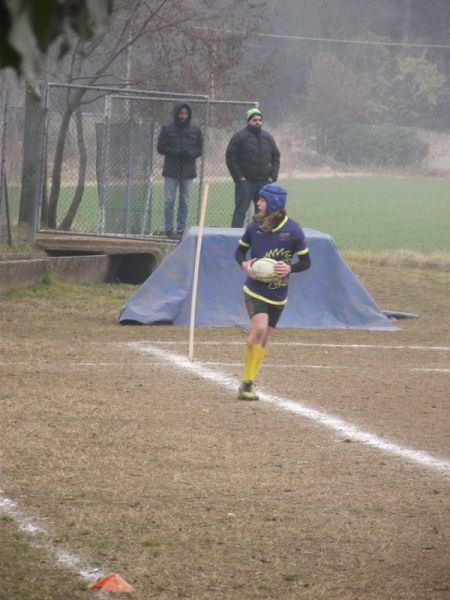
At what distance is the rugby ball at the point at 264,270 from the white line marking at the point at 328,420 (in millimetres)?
901

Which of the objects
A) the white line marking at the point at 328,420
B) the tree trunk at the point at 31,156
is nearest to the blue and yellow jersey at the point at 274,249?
the white line marking at the point at 328,420

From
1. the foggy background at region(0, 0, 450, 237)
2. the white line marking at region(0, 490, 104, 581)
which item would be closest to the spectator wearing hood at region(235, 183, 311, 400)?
the white line marking at region(0, 490, 104, 581)

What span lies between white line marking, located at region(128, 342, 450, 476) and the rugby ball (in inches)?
35.5

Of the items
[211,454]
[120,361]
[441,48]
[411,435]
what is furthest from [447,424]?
[441,48]

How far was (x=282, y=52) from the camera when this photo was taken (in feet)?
235

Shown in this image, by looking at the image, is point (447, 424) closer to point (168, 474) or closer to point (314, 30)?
point (168, 474)

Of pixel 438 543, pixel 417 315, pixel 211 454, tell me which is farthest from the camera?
pixel 417 315

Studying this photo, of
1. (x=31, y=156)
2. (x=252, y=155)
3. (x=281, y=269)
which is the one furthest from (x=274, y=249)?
(x=31, y=156)

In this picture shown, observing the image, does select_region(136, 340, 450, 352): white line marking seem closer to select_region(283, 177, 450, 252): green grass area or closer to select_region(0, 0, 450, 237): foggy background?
select_region(283, 177, 450, 252): green grass area

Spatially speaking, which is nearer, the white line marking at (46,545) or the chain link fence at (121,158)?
the white line marking at (46,545)

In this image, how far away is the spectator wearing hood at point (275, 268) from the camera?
9.40 m

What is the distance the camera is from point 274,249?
32.1 feet

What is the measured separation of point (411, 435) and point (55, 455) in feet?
7.93

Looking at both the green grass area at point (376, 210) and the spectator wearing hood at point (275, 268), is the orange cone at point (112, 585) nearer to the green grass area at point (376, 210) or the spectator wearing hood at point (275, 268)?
the spectator wearing hood at point (275, 268)
